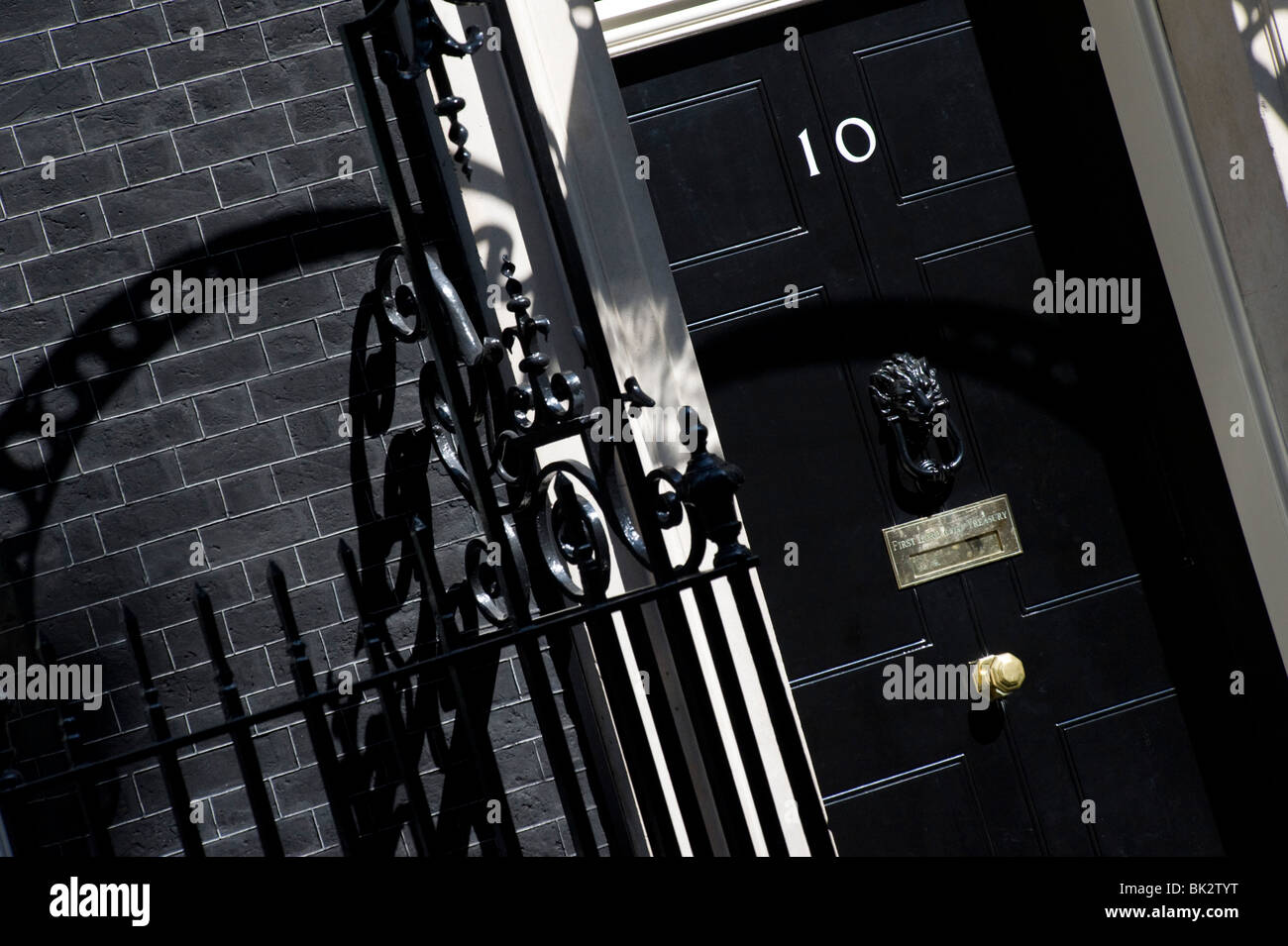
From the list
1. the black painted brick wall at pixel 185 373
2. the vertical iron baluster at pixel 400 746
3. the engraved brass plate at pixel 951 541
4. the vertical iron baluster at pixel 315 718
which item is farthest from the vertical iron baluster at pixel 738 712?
the engraved brass plate at pixel 951 541

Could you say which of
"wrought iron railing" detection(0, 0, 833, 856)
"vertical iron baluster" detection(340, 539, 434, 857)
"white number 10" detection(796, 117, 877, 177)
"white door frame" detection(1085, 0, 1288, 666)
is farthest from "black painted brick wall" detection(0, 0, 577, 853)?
"white door frame" detection(1085, 0, 1288, 666)

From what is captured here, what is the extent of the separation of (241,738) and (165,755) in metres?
0.14

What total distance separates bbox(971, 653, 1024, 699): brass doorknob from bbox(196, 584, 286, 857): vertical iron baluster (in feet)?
7.68

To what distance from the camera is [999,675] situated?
3729 mm

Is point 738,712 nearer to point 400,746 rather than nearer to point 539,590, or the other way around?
point 539,590

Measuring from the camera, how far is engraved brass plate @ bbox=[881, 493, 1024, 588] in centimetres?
378

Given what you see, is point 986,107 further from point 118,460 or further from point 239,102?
point 118,460

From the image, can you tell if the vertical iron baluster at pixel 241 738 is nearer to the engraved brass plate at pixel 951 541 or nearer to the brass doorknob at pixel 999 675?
the engraved brass plate at pixel 951 541

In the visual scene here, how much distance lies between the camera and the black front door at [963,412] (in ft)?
12.3

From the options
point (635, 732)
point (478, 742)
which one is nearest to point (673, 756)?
point (635, 732)

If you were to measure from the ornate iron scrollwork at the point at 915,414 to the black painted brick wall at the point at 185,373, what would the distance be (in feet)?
4.70

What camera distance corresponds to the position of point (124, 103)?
3.40 m
